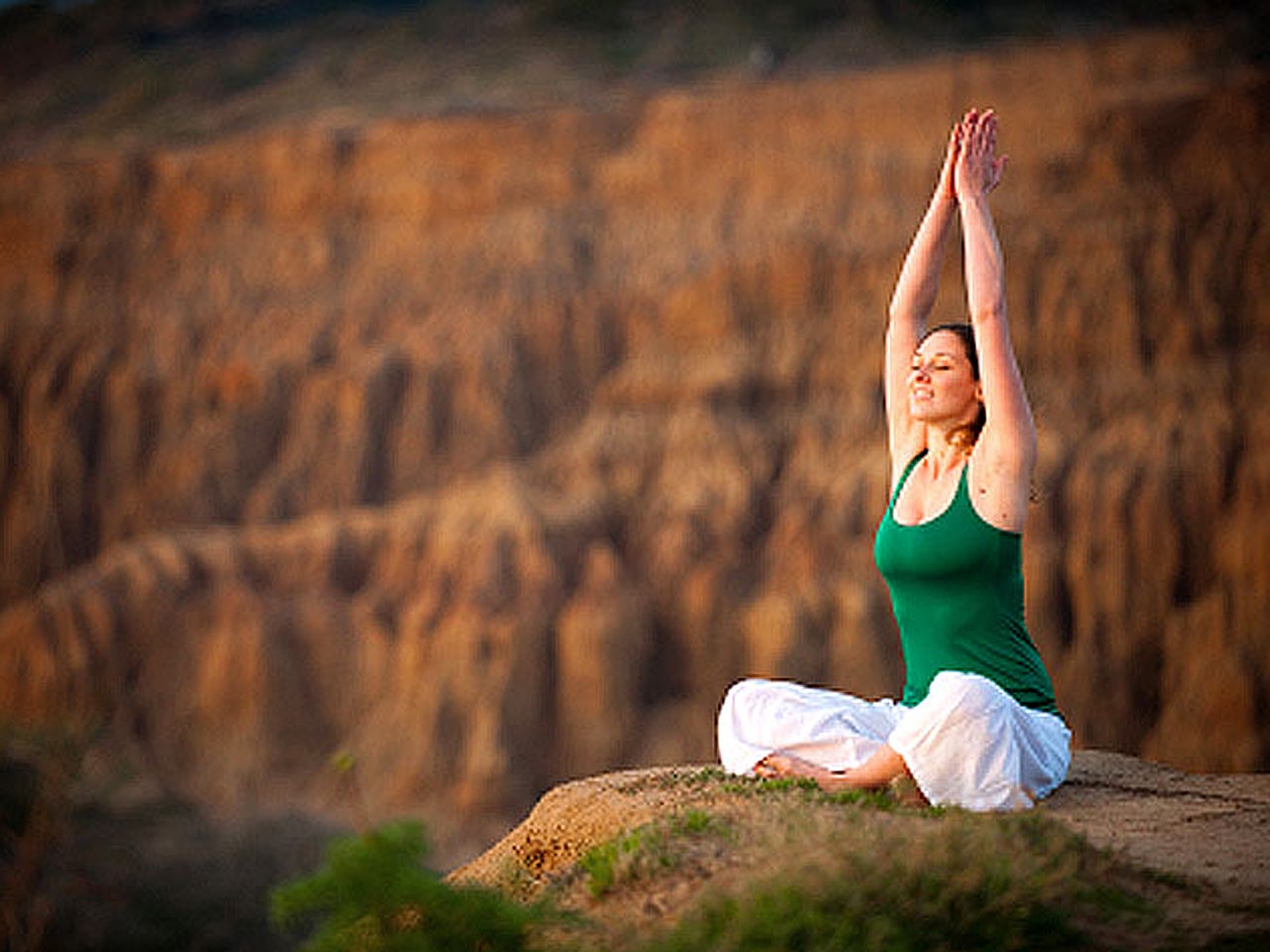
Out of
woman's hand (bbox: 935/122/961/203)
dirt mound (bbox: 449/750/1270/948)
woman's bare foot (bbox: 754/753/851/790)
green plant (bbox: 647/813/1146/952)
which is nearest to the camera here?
green plant (bbox: 647/813/1146/952)

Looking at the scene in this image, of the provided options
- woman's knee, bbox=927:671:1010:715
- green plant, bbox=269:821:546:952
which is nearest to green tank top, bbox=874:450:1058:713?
woman's knee, bbox=927:671:1010:715

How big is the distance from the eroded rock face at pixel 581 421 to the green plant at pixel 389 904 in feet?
71.1

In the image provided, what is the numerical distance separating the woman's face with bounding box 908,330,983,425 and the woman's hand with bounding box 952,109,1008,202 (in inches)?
26.3

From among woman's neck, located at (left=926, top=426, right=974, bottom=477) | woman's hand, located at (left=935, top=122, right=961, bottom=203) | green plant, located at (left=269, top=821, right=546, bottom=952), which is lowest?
green plant, located at (left=269, top=821, right=546, bottom=952)

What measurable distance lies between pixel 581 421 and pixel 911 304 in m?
24.1

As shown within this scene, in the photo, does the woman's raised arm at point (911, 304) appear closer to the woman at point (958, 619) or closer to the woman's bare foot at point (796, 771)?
the woman at point (958, 619)

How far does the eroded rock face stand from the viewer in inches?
1058

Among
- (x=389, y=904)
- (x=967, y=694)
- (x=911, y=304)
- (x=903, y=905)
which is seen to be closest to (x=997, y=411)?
(x=967, y=694)

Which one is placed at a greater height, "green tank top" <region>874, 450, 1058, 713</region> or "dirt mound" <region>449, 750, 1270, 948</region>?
"green tank top" <region>874, 450, 1058, 713</region>

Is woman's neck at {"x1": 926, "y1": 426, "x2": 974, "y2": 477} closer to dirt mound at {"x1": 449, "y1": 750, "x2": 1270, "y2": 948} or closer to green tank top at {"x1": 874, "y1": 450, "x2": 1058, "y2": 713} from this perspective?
green tank top at {"x1": 874, "y1": 450, "x2": 1058, "y2": 713}

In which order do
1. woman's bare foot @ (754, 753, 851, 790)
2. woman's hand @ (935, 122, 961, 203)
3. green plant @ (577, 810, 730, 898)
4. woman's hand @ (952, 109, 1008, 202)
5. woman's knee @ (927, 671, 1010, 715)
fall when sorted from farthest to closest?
woman's hand @ (935, 122, 961, 203) < woman's hand @ (952, 109, 1008, 202) < woman's bare foot @ (754, 753, 851, 790) < woman's knee @ (927, 671, 1010, 715) < green plant @ (577, 810, 730, 898)

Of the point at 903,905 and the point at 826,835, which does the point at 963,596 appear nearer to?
the point at 826,835

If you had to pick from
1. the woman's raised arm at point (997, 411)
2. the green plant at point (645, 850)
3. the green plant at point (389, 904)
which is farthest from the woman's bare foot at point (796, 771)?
the green plant at point (389, 904)

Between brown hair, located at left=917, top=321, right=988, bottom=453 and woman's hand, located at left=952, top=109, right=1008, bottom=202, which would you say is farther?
woman's hand, located at left=952, top=109, right=1008, bottom=202
